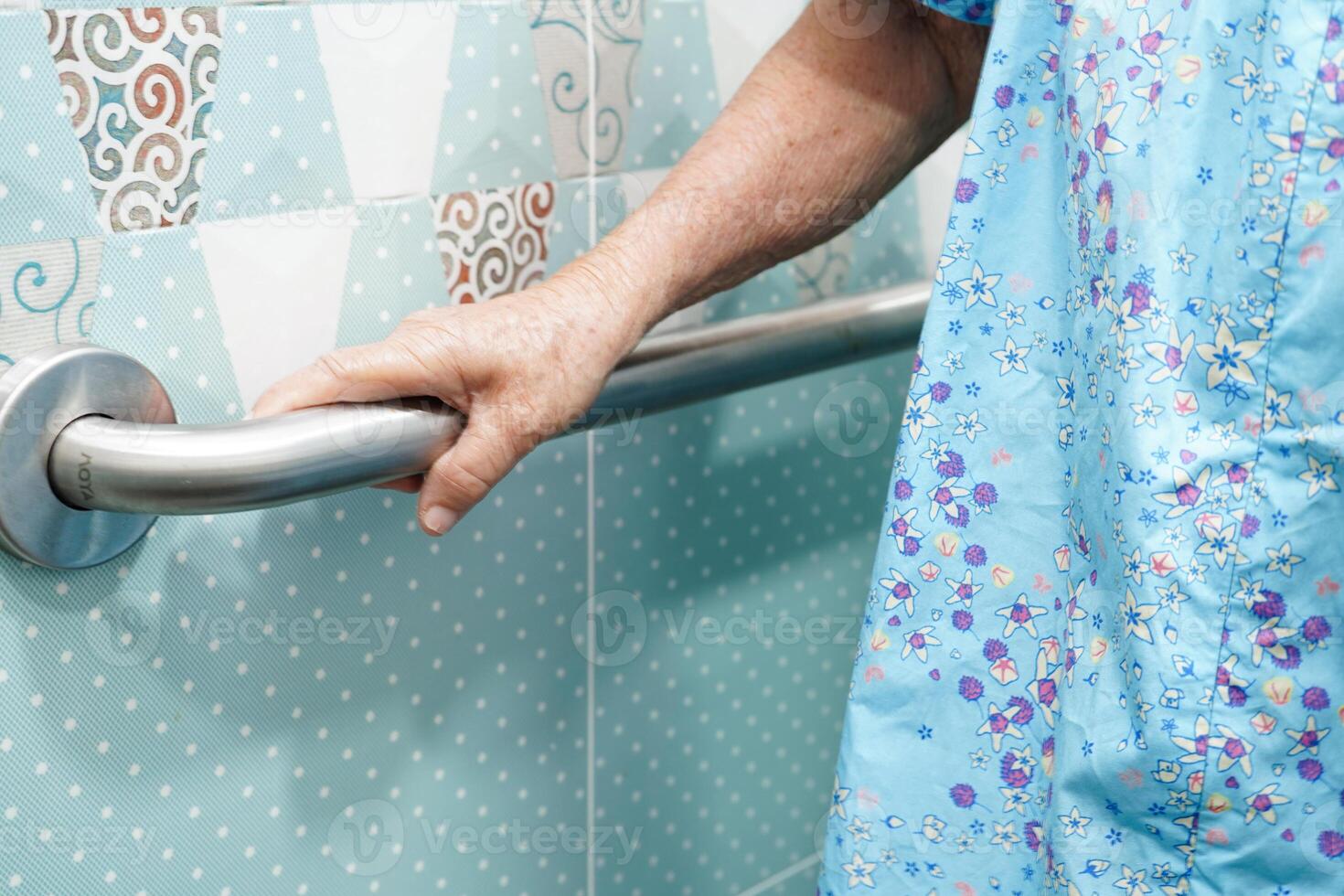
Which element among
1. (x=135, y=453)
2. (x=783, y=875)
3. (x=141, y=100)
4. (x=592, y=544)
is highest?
(x=141, y=100)

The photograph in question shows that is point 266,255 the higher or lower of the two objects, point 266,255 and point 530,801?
the higher

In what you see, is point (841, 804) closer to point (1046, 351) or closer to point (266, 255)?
point (1046, 351)

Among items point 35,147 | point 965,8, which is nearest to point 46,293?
point 35,147

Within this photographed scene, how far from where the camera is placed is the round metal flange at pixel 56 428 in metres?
0.39

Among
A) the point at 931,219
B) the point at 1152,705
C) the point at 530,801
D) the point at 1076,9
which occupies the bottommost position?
the point at 530,801

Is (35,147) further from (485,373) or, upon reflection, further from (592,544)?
(592,544)

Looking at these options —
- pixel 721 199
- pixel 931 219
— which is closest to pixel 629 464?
pixel 721 199

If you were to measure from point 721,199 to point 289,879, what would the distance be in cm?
34

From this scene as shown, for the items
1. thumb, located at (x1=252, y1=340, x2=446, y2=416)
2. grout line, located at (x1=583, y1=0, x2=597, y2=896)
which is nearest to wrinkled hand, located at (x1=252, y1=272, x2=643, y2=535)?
thumb, located at (x1=252, y1=340, x2=446, y2=416)

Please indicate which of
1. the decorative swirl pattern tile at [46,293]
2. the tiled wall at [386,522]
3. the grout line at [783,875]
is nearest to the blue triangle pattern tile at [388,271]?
the tiled wall at [386,522]

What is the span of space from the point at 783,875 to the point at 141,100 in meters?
0.59

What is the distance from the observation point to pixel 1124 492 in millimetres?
423

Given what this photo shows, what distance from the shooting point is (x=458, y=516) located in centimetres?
46

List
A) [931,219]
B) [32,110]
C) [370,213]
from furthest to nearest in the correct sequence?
[931,219] < [370,213] < [32,110]
